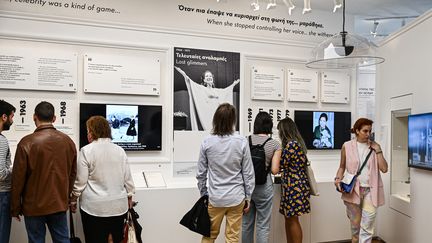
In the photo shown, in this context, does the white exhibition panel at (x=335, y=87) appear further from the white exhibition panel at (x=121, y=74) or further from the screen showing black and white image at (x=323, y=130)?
the white exhibition panel at (x=121, y=74)

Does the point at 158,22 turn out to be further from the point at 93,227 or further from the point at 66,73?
the point at 93,227

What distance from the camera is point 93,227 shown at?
289 cm

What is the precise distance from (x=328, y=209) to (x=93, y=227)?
2.83m

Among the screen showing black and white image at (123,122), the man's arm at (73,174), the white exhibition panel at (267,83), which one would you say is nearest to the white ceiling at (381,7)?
the white exhibition panel at (267,83)

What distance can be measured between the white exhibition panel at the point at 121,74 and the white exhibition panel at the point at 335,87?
2.21m

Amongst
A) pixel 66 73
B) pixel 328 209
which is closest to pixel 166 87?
pixel 66 73

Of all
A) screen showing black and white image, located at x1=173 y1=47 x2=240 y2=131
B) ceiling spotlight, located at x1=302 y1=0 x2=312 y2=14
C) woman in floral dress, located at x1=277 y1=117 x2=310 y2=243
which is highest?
ceiling spotlight, located at x1=302 y1=0 x2=312 y2=14

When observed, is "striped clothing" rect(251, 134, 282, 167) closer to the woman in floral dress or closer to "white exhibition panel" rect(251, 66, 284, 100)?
the woman in floral dress

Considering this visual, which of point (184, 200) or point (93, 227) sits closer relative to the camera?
point (93, 227)

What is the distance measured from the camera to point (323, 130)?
15.7 feet

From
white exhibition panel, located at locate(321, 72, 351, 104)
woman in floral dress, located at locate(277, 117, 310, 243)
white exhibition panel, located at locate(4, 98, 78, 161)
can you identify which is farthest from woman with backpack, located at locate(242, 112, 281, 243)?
white exhibition panel, located at locate(4, 98, 78, 161)

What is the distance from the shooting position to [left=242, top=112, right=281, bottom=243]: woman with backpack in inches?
128

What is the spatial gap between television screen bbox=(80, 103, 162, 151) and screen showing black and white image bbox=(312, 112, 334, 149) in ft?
6.70

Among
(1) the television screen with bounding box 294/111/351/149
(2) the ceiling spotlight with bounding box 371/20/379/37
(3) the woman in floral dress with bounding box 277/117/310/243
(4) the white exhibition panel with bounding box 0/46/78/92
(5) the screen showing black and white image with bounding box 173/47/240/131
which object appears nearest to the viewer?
(3) the woman in floral dress with bounding box 277/117/310/243
